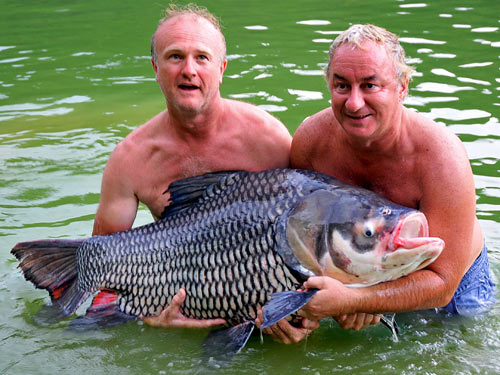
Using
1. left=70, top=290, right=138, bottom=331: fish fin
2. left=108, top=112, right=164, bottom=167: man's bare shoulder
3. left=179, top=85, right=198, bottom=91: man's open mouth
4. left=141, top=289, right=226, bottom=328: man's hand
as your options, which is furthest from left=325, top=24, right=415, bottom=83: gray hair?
left=70, top=290, right=138, bottom=331: fish fin

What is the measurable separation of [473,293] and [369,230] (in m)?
1.36

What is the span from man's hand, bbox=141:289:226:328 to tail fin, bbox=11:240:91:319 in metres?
0.60

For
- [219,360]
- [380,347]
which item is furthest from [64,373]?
[380,347]

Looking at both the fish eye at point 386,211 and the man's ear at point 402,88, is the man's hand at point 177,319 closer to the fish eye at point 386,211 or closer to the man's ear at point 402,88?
the fish eye at point 386,211

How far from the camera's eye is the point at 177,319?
439cm

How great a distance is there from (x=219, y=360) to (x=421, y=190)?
1496mm

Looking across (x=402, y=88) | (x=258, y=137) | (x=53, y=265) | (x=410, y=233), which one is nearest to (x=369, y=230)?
(x=410, y=233)

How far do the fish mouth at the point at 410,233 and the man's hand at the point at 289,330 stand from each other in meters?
0.76

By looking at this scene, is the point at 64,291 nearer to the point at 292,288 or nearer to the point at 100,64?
the point at 292,288

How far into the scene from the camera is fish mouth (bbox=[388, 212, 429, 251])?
364cm

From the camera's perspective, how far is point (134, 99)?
9797mm

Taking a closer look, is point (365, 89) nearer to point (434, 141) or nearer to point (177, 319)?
point (434, 141)

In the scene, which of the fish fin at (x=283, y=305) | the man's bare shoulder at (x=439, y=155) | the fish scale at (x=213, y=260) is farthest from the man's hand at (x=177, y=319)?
the man's bare shoulder at (x=439, y=155)

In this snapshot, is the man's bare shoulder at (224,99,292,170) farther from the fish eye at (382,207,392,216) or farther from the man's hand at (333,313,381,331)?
the fish eye at (382,207,392,216)
